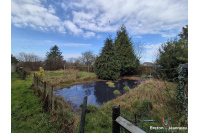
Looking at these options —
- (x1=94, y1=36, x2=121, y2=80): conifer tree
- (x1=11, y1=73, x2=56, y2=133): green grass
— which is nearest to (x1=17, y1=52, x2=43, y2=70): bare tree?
(x1=94, y1=36, x2=121, y2=80): conifer tree

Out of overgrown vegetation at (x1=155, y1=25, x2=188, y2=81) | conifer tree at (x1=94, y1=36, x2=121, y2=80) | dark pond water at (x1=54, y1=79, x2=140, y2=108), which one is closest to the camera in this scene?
dark pond water at (x1=54, y1=79, x2=140, y2=108)

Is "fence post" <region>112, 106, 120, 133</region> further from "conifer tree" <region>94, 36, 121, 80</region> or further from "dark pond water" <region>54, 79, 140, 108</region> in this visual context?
"conifer tree" <region>94, 36, 121, 80</region>

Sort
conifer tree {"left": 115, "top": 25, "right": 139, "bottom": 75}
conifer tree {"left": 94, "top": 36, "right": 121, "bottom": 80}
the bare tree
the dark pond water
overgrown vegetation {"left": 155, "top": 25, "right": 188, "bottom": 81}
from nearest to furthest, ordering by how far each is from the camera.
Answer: the dark pond water < overgrown vegetation {"left": 155, "top": 25, "right": 188, "bottom": 81} < conifer tree {"left": 94, "top": 36, "right": 121, "bottom": 80} < conifer tree {"left": 115, "top": 25, "right": 139, "bottom": 75} < the bare tree

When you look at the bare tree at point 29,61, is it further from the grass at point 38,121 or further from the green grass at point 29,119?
the grass at point 38,121

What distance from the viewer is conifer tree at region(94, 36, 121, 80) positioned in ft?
33.5

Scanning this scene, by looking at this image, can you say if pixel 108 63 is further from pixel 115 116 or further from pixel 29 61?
pixel 29 61

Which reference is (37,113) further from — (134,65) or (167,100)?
(134,65)

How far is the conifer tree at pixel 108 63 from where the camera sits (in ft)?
33.5

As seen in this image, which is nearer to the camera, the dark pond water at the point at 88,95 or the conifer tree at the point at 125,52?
the dark pond water at the point at 88,95

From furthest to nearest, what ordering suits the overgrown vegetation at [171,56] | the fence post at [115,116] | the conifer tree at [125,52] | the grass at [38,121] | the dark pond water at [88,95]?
the conifer tree at [125,52]
the overgrown vegetation at [171,56]
the dark pond water at [88,95]
the grass at [38,121]
the fence post at [115,116]

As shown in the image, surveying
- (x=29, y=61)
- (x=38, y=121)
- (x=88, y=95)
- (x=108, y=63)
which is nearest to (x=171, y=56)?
(x=108, y=63)

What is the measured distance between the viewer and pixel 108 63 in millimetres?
10289

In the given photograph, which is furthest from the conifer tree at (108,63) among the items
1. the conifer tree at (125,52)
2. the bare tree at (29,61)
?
the bare tree at (29,61)

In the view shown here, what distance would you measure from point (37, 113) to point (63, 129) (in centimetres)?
154
